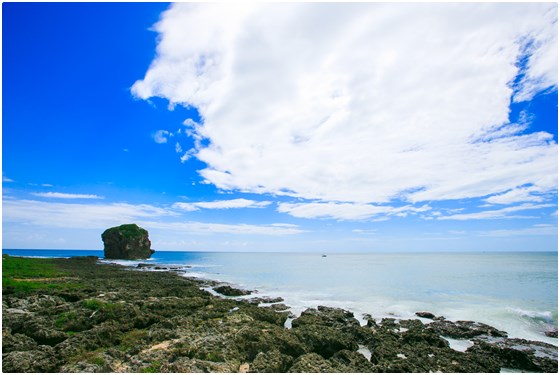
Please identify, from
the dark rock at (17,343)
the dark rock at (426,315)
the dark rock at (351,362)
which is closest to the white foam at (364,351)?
the dark rock at (351,362)

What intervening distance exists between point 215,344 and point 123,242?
111492mm

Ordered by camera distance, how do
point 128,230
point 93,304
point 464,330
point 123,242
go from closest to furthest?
point 93,304 < point 464,330 < point 123,242 < point 128,230

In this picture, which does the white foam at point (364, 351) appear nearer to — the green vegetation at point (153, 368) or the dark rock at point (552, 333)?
the green vegetation at point (153, 368)

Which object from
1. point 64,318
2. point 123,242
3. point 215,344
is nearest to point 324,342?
point 215,344

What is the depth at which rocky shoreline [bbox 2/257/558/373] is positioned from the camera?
11.9 m

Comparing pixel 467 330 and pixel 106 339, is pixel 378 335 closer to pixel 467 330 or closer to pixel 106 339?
pixel 467 330

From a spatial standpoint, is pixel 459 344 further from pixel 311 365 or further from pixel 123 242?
pixel 123 242

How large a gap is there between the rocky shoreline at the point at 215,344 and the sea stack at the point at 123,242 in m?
97.7

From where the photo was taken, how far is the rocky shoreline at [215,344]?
11859mm

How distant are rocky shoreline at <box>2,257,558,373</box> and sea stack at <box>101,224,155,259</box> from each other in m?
97.7

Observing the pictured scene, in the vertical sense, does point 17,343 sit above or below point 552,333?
above

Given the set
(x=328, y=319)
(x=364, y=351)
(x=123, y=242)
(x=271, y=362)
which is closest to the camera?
(x=271, y=362)

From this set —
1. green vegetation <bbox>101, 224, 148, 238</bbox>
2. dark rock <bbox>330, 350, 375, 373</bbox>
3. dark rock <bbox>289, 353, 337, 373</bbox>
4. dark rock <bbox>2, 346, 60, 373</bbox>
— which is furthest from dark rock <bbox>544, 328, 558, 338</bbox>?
green vegetation <bbox>101, 224, 148, 238</bbox>

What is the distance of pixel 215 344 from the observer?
13.5 m
